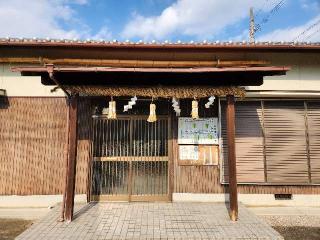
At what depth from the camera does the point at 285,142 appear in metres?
9.48

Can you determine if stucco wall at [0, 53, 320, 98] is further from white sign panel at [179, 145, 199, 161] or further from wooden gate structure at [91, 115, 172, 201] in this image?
white sign panel at [179, 145, 199, 161]

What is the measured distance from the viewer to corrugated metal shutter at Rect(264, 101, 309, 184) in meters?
9.37

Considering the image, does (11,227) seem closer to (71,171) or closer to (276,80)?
(71,171)

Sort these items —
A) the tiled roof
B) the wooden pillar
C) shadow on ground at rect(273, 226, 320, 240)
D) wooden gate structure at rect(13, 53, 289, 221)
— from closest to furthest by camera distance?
shadow on ground at rect(273, 226, 320, 240) < wooden gate structure at rect(13, 53, 289, 221) < the wooden pillar < the tiled roof

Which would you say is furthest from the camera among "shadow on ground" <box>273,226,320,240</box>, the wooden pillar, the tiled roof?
the tiled roof

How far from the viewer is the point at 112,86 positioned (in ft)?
24.8

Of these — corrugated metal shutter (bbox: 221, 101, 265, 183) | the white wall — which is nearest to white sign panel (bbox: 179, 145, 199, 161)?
corrugated metal shutter (bbox: 221, 101, 265, 183)

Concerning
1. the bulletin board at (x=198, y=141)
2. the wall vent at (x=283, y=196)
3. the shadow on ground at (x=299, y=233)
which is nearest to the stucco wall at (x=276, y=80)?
the bulletin board at (x=198, y=141)

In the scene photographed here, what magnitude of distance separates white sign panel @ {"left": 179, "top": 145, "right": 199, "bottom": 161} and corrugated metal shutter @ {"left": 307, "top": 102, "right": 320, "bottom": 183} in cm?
371

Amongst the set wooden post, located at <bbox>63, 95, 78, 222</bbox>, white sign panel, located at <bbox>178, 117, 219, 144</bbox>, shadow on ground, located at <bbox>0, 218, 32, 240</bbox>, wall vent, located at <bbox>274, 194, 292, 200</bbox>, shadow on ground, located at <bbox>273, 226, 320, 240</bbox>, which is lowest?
shadow on ground, located at <bbox>273, 226, 320, 240</bbox>

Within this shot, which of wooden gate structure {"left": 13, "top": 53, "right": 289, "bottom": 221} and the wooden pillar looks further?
the wooden pillar

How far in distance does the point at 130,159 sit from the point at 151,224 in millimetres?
2629

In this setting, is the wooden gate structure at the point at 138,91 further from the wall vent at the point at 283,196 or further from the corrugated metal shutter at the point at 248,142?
the wall vent at the point at 283,196

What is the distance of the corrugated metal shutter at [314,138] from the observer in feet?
30.9
